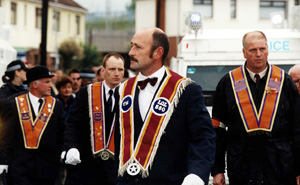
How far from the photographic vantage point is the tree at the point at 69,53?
59.8 metres

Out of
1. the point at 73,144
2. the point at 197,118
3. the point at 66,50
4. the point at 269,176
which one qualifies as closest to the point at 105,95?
the point at 73,144

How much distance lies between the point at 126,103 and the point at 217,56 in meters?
4.57

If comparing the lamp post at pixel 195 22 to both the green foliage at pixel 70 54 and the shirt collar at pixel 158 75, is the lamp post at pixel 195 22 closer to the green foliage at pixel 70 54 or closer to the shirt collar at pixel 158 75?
the shirt collar at pixel 158 75

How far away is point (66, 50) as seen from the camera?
197ft

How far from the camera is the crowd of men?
5.43 meters

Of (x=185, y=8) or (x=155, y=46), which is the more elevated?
(x=185, y=8)

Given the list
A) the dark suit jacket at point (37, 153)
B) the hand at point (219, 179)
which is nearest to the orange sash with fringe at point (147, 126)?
the hand at point (219, 179)

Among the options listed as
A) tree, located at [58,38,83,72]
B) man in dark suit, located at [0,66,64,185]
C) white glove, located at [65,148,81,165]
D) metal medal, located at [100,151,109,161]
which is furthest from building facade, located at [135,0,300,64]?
white glove, located at [65,148,81,165]

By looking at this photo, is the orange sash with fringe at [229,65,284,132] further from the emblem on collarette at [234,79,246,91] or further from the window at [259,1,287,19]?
the window at [259,1,287,19]

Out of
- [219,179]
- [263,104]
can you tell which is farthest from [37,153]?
[263,104]

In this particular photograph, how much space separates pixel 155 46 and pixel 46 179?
4.00m

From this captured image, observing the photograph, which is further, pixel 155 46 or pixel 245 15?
pixel 245 15

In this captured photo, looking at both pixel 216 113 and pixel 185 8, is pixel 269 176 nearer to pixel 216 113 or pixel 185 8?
pixel 216 113

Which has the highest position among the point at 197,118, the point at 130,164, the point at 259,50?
the point at 259,50
